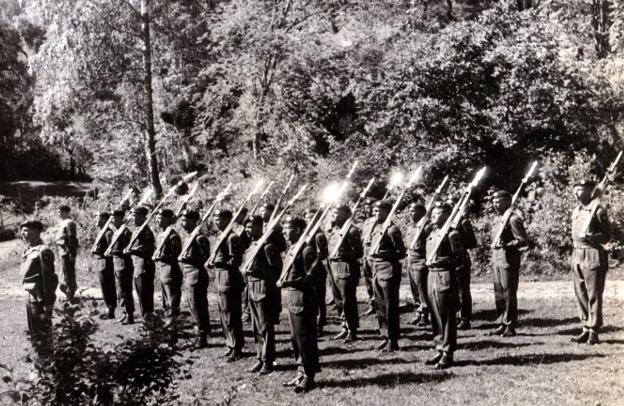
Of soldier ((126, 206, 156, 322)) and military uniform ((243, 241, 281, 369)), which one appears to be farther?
soldier ((126, 206, 156, 322))

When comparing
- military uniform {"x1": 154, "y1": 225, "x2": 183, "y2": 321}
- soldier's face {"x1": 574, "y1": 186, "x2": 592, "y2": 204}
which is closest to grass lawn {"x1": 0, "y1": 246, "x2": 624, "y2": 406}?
military uniform {"x1": 154, "y1": 225, "x2": 183, "y2": 321}

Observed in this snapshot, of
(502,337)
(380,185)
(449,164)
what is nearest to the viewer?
(502,337)

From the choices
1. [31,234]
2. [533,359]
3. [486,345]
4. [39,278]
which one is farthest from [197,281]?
[533,359]

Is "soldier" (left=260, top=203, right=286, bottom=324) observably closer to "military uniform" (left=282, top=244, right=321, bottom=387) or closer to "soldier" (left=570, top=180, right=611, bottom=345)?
"military uniform" (left=282, top=244, right=321, bottom=387)

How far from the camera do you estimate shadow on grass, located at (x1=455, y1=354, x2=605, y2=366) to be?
8555 millimetres

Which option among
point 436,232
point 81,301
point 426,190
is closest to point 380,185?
point 426,190

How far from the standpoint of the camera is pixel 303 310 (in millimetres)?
8055

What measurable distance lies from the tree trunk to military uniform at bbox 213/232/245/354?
14102mm

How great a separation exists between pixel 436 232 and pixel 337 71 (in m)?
14.6

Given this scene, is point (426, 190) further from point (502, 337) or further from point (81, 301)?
point (81, 301)

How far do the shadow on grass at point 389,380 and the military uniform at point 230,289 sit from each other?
1.93m

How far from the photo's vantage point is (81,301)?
5.43 m

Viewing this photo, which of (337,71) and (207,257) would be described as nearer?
(207,257)

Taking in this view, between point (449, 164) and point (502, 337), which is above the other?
point (449, 164)
